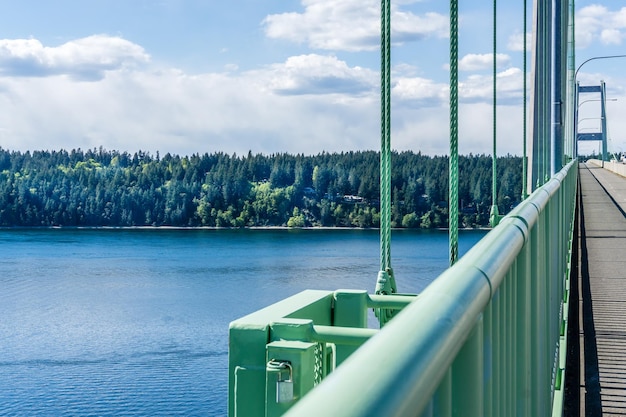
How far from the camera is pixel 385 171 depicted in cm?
331

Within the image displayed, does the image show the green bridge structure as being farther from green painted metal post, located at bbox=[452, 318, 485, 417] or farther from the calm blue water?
the calm blue water

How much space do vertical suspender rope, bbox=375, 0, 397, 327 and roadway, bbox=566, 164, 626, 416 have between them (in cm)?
97

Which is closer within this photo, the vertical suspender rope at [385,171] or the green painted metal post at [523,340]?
the green painted metal post at [523,340]

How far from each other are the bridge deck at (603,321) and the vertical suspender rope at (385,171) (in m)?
0.98

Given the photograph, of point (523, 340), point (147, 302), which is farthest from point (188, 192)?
point (523, 340)

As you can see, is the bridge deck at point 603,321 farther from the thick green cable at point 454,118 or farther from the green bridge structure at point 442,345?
the thick green cable at point 454,118

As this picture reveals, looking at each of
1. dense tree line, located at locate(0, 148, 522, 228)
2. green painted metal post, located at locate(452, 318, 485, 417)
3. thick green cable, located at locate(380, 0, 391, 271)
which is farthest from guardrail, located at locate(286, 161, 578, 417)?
dense tree line, located at locate(0, 148, 522, 228)

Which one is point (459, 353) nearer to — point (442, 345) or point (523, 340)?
point (442, 345)

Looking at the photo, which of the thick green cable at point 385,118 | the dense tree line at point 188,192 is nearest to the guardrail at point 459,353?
the thick green cable at point 385,118

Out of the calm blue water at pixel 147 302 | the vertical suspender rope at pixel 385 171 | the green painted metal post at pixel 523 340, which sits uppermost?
the vertical suspender rope at pixel 385 171

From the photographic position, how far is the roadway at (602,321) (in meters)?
3.54

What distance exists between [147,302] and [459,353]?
179ft

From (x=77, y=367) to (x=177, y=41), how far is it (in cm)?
8958

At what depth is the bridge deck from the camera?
3551 mm
